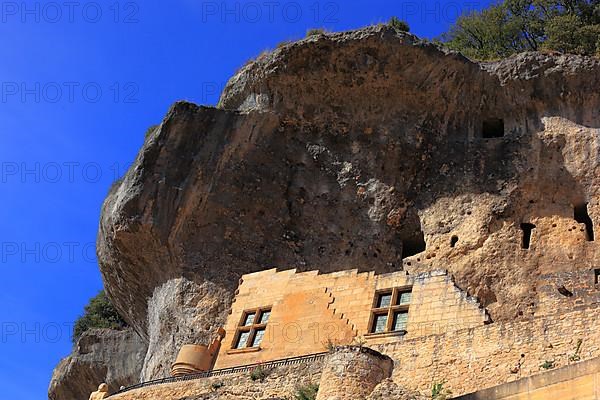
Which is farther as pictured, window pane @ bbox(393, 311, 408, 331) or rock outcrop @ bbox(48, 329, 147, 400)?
rock outcrop @ bbox(48, 329, 147, 400)

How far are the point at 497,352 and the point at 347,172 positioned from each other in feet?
41.1

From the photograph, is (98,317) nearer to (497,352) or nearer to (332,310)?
(332,310)

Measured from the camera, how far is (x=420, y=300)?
1966cm

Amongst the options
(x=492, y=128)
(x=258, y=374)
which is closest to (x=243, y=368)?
(x=258, y=374)

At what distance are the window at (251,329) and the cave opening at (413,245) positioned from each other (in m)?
6.60

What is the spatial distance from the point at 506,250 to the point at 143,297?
36.0 ft

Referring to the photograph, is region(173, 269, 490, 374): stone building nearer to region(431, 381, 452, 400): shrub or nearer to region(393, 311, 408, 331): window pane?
region(393, 311, 408, 331): window pane

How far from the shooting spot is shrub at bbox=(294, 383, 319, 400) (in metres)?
16.0

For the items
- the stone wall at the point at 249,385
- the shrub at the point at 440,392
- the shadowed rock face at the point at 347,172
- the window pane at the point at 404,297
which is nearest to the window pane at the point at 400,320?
the window pane at the point at 404,297

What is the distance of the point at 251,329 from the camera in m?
21.4

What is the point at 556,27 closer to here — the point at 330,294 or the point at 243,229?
the point at 243,229

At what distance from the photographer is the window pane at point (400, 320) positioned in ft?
64.0

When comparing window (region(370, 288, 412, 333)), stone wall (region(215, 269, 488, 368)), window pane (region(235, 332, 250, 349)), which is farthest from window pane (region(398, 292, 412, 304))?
window pane (region(235, 332, 250, 349))

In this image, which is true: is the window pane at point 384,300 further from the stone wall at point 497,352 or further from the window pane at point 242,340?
the stone wall at point 497,352
